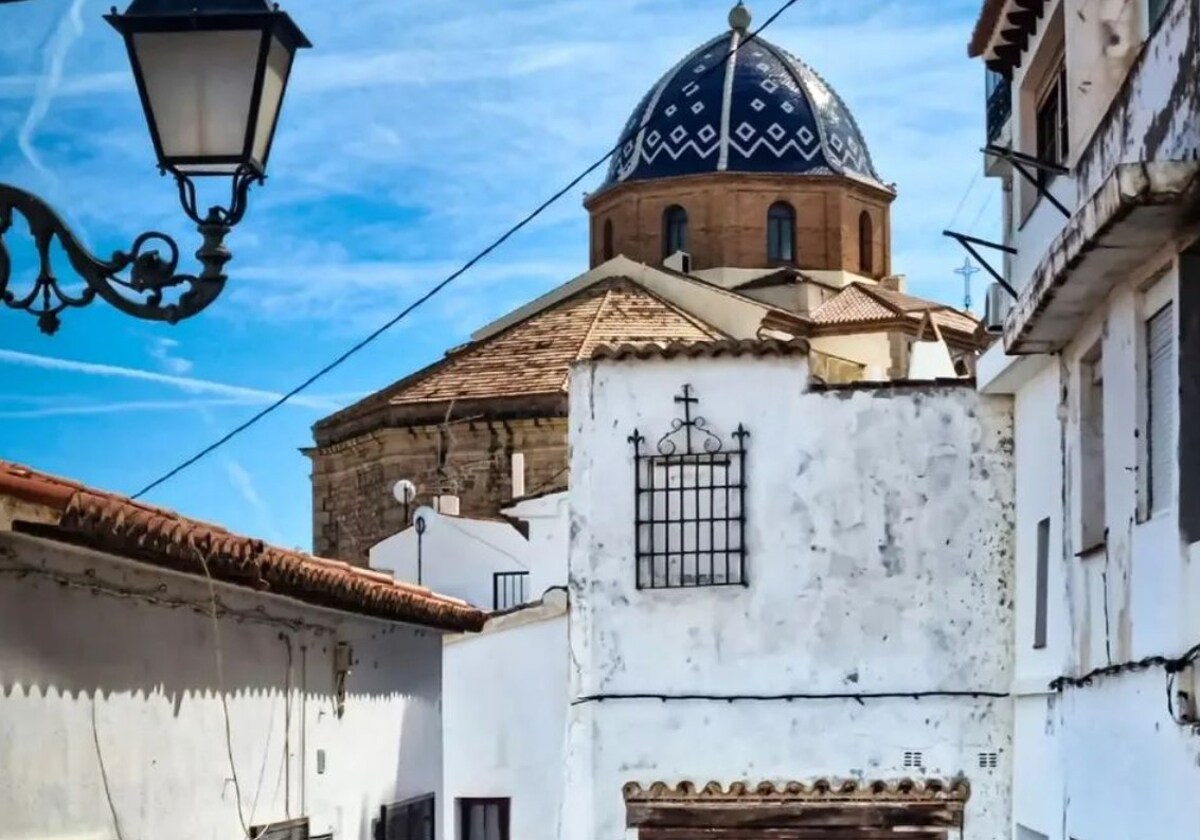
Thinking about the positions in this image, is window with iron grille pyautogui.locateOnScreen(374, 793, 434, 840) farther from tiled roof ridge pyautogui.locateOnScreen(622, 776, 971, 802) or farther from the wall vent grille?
the wall vent grille

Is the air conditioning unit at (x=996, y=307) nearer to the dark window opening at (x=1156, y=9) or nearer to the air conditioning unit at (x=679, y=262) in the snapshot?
the dark window opening at (x=1156, y=9)

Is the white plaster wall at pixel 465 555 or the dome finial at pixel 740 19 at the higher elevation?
the dome finial at pixel 740 19

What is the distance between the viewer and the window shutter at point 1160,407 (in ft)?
29.8

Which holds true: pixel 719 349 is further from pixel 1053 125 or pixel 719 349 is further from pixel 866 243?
pixel 866 243

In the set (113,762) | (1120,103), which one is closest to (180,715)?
(113,762)

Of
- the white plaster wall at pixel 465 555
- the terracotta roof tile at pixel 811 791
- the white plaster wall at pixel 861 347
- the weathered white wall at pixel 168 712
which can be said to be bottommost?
the terracotta roof tile at pixel 811 791

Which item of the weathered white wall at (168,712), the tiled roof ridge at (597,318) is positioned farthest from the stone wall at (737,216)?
the weathered white wall at (168,712)

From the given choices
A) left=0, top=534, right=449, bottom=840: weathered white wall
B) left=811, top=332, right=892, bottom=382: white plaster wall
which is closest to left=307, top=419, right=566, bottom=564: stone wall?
left=811, top=332, right=892, bottom=382: white plaster wall

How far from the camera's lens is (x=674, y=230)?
1563 inches

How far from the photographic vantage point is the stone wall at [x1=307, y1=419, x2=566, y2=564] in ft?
111

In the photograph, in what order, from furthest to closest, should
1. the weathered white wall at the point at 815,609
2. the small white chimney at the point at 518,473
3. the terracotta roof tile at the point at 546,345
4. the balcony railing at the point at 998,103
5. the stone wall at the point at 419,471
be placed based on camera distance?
the terracotta roof tile at the point at 546,345 → the stone wall at the point at 419,471 → the small white chimney at the point at 518,473 → the weathered white wall at the point at 815,609 → the balcony railing at the point at 998,103

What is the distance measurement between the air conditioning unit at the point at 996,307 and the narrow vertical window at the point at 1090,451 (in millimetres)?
2558

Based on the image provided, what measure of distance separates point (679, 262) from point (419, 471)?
6.86 meters

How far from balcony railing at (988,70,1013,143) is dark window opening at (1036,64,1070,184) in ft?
2.84
